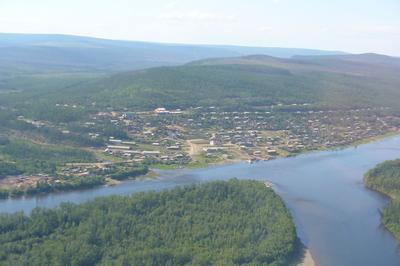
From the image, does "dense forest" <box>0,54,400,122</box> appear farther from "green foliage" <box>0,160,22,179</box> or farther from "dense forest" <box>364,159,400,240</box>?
"dense forest" <box>364,159,400,240</box>

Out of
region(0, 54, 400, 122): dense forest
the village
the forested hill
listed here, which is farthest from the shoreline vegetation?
the forested hill

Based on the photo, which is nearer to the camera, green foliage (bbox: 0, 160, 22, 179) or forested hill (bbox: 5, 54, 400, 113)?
green foliage (bbox: 0, 160, 22, 179)

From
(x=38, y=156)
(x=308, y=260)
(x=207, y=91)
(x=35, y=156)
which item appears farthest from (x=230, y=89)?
(x=308, y=260)

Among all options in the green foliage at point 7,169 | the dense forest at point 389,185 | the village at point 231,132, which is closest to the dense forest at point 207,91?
the village at point 231,132

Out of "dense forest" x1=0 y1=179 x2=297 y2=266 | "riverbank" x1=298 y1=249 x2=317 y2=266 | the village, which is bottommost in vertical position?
the village

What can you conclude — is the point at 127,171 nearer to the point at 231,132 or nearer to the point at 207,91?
the point at 231,132

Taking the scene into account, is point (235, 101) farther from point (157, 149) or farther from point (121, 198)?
point (121, 198)
